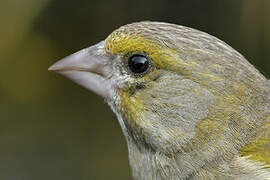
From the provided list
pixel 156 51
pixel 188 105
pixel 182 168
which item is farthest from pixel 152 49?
pixel 182 168

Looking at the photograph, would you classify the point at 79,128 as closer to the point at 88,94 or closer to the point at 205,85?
the point at 88,94

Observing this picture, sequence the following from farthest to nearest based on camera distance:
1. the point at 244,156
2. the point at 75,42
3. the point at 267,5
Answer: the point at 75,42 → the point at 267,5 → the point at 244,156

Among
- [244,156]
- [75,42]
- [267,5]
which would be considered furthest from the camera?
[75,42]

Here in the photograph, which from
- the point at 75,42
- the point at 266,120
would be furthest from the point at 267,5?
the point at 266,120

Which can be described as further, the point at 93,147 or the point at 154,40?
the point at 93,147

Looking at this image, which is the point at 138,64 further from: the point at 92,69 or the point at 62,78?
A: the point at 62,78

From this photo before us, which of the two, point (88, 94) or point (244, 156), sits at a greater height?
point (244, 156)

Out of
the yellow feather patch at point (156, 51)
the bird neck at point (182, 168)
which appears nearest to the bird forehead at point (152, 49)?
the yellow feather patch at point (156, 51)
